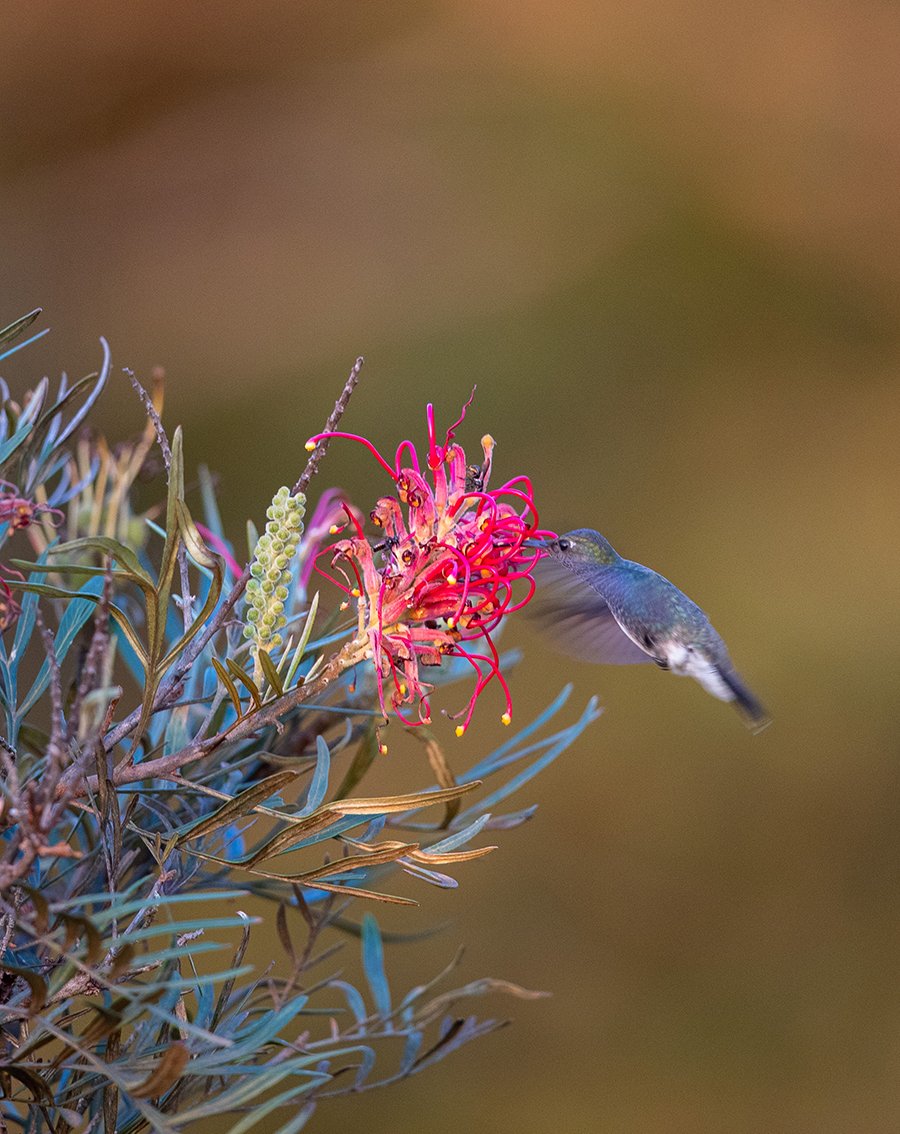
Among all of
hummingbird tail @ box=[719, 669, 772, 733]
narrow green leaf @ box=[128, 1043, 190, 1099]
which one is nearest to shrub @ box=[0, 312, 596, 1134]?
narrow green leaf @ box=[128, 1043, 190, 1099]

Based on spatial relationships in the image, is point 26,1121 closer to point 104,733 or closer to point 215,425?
point 104,733

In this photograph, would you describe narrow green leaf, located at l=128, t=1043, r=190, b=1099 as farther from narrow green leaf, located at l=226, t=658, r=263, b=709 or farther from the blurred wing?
the blurred wing

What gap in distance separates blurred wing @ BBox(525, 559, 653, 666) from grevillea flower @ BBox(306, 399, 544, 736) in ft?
1.11

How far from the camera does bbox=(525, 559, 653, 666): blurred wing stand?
0.85m

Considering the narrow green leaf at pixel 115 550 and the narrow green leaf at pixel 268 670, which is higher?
the narrow green leaf at pixel 115 550

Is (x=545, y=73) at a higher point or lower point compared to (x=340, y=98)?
lower

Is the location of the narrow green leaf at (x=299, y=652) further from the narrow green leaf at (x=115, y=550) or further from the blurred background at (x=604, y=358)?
the blurred background at (x=604, y=358)

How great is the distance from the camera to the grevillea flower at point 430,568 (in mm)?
471

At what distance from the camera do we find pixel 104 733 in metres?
0.41

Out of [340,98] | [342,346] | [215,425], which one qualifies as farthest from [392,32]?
[215,425]

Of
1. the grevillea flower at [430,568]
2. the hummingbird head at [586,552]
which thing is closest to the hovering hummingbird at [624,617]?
the hummingbird head at [586,552]

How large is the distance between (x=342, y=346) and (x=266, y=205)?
29cm

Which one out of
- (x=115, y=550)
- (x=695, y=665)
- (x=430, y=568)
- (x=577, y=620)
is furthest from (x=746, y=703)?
(x=115, y=550)

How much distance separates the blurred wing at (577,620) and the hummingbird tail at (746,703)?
0.09 m
